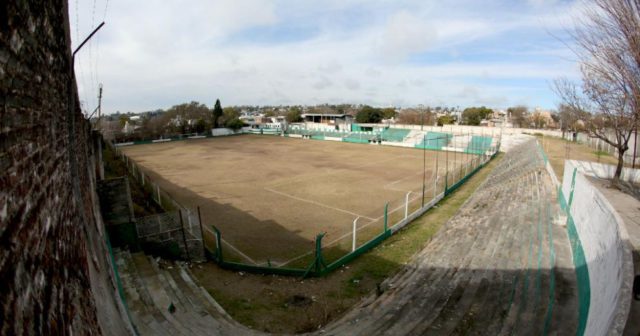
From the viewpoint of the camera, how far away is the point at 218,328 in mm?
7926

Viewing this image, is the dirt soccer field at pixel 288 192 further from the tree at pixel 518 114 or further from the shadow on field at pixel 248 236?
the tree at pixel 518 114

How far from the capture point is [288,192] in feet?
77.2

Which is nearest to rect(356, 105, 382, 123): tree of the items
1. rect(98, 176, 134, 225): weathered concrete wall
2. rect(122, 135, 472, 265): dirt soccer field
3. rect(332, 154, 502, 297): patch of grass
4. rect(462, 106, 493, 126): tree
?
rect(462, 106, 493, 126): tree

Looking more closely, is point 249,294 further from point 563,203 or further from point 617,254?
point 563,203

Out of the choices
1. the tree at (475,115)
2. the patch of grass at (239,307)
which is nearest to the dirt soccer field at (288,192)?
the patch of grass at (239,307)

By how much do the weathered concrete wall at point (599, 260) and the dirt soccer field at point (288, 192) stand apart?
733 cm

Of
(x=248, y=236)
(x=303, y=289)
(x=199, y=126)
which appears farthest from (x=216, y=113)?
(x=303, y=289)

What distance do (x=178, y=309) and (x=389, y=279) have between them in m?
5.96

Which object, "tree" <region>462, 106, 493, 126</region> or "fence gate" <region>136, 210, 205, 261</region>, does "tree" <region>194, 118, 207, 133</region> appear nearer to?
"fence gate" <region>136, 210, 205, 261</region>

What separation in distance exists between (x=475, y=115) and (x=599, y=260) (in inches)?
3775

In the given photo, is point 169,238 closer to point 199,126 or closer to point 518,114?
point 199,126

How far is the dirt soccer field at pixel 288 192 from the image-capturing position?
1492 cm

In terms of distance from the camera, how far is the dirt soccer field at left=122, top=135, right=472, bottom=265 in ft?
49.0

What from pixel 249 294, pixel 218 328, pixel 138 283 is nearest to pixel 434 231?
pixel 249 294
